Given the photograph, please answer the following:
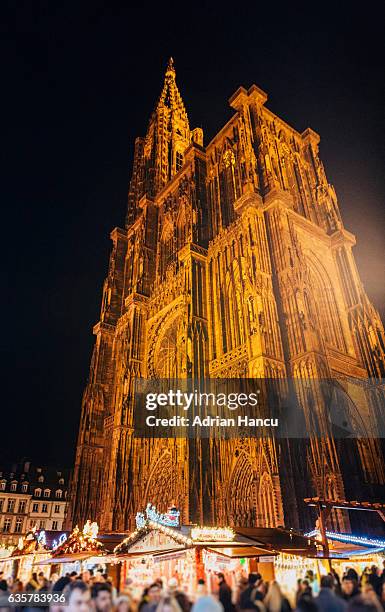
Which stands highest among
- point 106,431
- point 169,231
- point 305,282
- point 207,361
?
point 169,231

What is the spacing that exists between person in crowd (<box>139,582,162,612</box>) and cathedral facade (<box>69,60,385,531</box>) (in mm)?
11888

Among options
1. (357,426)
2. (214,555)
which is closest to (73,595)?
(214,555)

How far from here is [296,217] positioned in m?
28.8

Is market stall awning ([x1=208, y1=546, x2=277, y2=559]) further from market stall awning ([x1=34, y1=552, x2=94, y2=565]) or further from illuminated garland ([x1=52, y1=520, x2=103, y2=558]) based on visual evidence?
illuminated garland ([x1=52, y1=520, x2=103, y2=558])

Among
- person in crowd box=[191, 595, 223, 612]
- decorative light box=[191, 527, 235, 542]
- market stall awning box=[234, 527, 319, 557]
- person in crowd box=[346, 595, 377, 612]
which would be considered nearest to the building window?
market stall awning box=[234, 527, 319, 557]

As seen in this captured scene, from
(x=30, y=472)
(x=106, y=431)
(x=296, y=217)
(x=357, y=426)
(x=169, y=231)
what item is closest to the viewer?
(x=357, y=426)

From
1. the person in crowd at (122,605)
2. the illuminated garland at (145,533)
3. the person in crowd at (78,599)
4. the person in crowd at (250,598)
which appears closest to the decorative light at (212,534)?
the illuminated garland at (145,533)

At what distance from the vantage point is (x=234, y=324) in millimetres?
26062

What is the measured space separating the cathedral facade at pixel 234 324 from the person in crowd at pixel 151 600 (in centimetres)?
1189

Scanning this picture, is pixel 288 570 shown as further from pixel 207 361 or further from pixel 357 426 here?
pixel 207 361

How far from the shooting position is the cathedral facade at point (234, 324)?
68.1 feet

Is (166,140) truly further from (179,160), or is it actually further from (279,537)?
(279,537)

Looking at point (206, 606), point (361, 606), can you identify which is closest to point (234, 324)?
point (206, 606)

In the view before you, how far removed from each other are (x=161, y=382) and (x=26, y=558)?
46.0 feet
